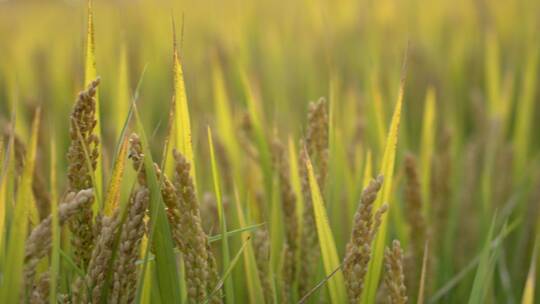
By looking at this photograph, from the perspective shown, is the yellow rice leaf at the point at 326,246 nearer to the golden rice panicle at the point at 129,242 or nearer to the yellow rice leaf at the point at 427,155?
the golden rice panicle at the point at 129,242

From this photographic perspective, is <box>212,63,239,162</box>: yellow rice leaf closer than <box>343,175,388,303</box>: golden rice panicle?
No

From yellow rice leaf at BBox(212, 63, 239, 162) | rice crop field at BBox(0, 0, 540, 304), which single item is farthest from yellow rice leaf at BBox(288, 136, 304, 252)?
yellow rice leaf at BBox(212, 63, 239, 162)

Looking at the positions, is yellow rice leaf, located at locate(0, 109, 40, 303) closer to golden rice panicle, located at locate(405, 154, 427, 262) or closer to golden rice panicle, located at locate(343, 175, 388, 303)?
golden rice panicle, located at locate(343, 175, 388, 303)

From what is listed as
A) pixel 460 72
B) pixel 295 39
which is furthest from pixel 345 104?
Answer: pixel 295 39

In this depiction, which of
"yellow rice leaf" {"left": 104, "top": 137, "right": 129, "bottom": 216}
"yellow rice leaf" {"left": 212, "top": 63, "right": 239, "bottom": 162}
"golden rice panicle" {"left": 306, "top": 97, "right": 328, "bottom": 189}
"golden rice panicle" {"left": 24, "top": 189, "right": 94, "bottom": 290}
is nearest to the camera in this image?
"golden rice panicle" {"left": 24, "top": 189, "right": 94, "bottom": 290}

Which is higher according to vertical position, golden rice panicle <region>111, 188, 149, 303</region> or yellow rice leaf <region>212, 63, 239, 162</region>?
yellow rice leaf <region>212, 63, 239, 162</region>

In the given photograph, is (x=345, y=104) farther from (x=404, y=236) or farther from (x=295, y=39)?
(x=295, y=39)
